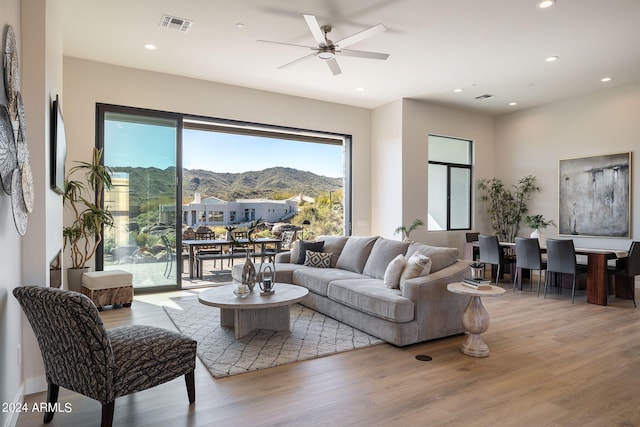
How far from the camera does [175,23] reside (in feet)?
14.5

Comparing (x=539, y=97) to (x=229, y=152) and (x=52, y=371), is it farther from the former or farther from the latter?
(x=52, y=371)

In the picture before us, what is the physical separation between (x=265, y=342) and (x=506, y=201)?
7020 mm

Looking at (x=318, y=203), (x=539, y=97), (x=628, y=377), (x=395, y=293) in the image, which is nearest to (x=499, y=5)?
(x=395, y=293)

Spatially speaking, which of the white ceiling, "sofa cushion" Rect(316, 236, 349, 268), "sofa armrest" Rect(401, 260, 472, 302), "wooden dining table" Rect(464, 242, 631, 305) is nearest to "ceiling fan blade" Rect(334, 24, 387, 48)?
the white ceiling

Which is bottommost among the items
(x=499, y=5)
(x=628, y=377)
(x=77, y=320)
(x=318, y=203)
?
(x=628, y=377)

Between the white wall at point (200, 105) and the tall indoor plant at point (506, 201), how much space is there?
2.96m

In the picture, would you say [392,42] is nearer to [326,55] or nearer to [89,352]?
[326,55]

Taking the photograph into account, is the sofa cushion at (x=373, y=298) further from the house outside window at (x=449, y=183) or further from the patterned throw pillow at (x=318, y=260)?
the house outside window at (x=449, y=183)

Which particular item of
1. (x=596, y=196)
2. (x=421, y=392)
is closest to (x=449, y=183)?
(x=596, y=196)

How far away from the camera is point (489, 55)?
5.41 meters

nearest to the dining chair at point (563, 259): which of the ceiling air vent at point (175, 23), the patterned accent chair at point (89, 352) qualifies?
the patterned accent chair at point (89, 352)

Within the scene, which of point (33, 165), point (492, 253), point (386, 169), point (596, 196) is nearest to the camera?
point (33, 165)

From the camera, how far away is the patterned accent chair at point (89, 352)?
200 centimetres

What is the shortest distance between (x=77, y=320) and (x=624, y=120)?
8.58 m
